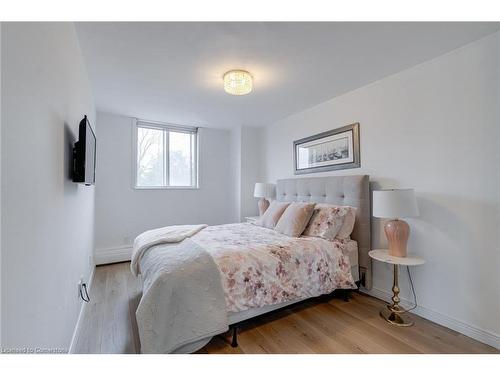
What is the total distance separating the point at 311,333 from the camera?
1.82m

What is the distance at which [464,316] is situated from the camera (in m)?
1.83

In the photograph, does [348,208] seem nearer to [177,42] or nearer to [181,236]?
[181,236]

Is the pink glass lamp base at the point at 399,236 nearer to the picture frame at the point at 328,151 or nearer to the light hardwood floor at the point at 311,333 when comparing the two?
the light hardwood floor at the point at 311,333

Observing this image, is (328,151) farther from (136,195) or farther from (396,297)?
(136,195)

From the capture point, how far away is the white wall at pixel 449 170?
171 cm

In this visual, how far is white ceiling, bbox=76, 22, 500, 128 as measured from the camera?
1.65 metres

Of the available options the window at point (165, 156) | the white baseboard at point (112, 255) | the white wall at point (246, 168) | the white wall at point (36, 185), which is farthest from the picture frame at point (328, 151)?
the white baseboard at point (112, 255)

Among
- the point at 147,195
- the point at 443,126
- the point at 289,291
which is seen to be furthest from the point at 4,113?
the point at 147,195

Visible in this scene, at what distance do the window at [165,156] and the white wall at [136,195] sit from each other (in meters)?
0.14

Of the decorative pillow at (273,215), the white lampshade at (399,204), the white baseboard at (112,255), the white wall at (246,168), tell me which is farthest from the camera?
the white wall at (246,168)

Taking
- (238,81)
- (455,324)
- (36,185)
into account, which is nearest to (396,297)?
(455,324)

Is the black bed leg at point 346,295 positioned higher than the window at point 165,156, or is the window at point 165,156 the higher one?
the window at point 165,156

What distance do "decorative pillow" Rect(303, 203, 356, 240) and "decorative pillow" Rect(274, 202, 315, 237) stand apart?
10 centimetres
